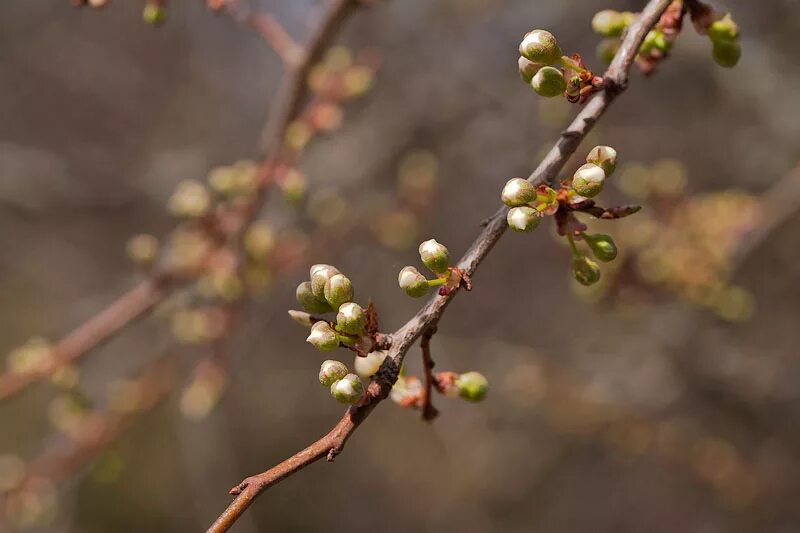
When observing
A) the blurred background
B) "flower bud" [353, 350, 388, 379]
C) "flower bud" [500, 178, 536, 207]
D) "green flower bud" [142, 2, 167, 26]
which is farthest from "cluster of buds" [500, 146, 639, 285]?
the blurred background

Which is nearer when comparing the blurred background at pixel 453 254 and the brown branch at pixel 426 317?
the brown branch at pixel 426 317

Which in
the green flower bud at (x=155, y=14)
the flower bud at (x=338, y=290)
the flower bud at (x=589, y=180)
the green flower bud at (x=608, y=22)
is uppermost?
the green flower bud at (x=155, y=14)

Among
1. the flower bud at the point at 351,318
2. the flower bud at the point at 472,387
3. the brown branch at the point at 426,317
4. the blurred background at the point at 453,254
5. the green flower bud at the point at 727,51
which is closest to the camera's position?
the brown branch at the point at 426,317

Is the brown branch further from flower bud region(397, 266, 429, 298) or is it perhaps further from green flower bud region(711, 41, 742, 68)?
green flower bud region(711, 41, 742, 68)

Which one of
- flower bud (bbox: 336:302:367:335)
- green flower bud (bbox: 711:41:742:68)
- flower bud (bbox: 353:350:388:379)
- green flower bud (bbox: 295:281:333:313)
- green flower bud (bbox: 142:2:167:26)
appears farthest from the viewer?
green flower bud (bbox: 142:2:167:26)

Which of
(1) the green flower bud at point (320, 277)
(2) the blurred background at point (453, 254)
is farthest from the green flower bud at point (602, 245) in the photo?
(2) the blurred background at point (453, 254)

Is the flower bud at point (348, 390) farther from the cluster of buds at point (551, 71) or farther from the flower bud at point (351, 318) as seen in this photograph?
the cluster of buds at point (551, 71)

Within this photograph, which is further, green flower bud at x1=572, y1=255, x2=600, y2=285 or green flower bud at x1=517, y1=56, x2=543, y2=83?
Answer: green flower bud at x1=572, y1=255, x2=600, y2=285
